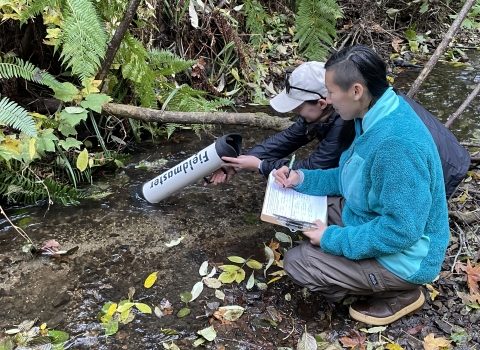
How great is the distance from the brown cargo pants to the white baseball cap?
3.23 feet

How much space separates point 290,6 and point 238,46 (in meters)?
2.05

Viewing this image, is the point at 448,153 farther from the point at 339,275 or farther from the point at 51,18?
the point at 51,18

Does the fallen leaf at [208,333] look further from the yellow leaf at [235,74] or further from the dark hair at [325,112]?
the yellow leaf at [235,74]

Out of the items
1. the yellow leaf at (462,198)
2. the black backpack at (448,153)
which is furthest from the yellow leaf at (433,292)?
the yellow leaf at (462,198)

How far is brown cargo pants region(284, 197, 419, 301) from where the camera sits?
2.23m

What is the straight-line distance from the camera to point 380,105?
205 cm

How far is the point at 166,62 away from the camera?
161 inches

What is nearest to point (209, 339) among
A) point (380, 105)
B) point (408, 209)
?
point (408, 209)

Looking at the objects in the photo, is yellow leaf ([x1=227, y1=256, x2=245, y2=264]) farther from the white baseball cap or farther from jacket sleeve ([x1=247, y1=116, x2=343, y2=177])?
the white baseball cap

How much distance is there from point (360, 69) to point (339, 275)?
1071mm

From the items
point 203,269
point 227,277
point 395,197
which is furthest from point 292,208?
point 395,197

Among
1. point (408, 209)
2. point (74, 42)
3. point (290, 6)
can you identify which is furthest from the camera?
point (290, 6)

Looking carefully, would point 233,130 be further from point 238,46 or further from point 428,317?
point 428,317

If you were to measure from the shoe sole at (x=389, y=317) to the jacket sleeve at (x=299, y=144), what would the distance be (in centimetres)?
107
